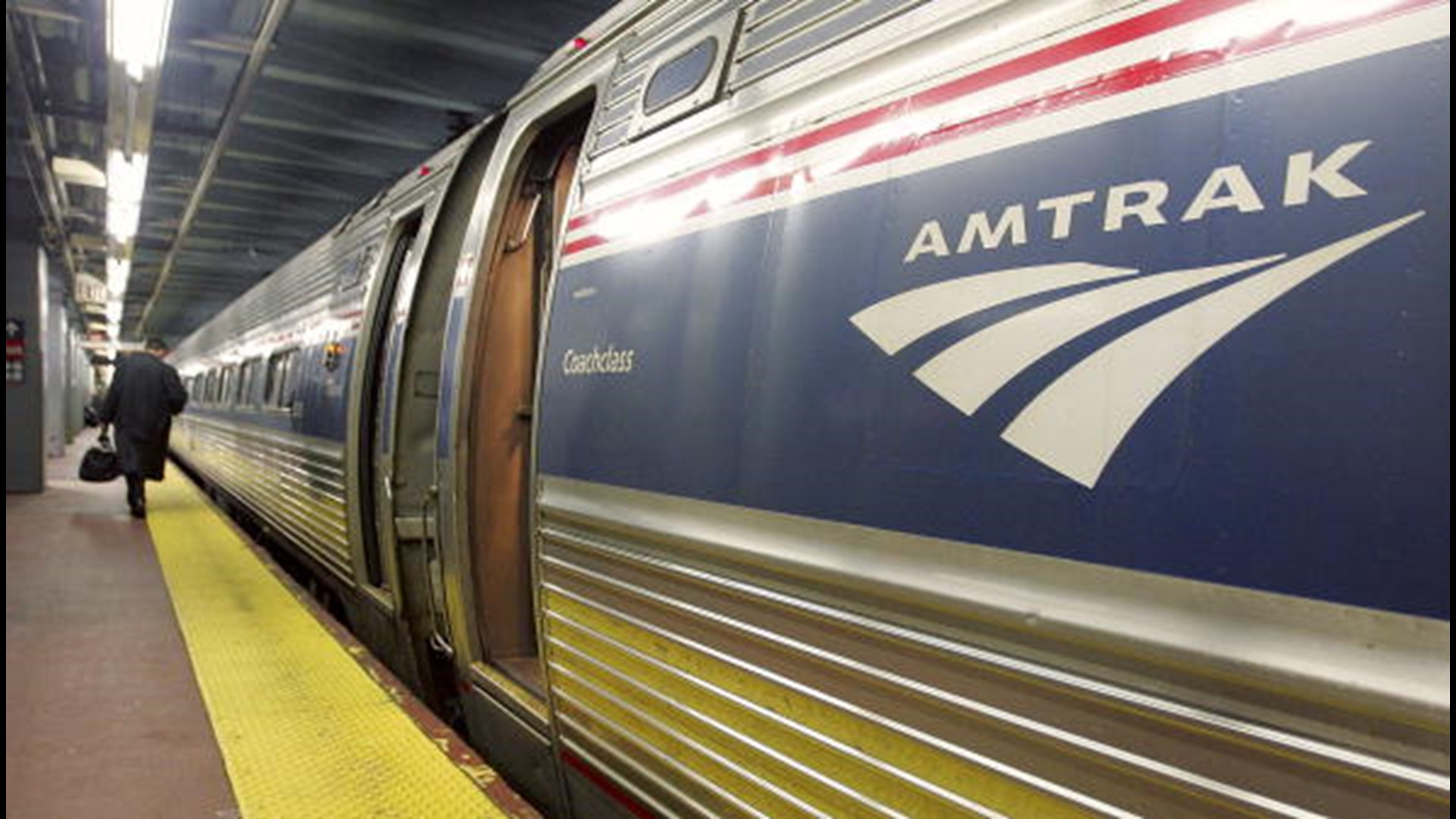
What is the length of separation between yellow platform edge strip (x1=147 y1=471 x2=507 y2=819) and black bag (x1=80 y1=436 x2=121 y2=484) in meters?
5.41

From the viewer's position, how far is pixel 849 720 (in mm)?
1673

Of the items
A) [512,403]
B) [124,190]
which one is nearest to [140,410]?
[124,190]

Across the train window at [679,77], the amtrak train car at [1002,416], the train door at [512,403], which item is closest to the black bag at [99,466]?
the train door at [512,403]

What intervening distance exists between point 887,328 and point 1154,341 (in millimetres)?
490

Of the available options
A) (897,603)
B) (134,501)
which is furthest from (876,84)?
(134,501)

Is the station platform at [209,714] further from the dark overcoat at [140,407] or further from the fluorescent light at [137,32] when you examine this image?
the fluorescent light at [137,32]

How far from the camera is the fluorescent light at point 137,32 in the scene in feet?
16.4

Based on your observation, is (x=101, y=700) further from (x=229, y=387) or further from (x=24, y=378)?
(x=24, y=378)

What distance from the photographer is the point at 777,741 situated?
185cm

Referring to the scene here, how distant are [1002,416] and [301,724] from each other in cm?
302

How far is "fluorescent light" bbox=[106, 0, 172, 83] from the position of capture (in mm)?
5004

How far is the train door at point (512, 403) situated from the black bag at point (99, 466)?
27.6 ft

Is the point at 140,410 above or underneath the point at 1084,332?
underneath

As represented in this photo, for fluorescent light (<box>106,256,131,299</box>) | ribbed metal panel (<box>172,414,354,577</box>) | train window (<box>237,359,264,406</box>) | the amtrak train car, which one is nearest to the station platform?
ribbed metal panel (<box>172,414,354,577</box>)
